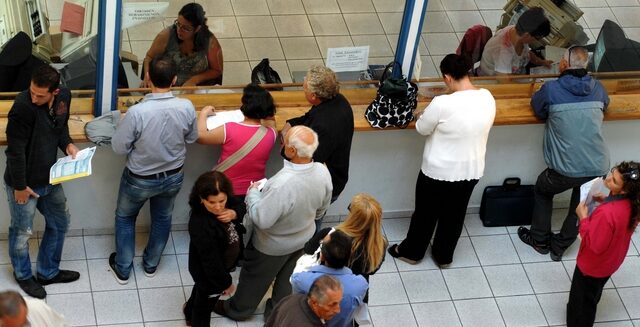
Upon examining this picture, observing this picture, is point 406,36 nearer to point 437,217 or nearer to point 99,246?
point 437,217

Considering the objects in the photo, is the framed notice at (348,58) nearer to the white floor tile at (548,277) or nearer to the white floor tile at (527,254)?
the white floor tile at (527,254)

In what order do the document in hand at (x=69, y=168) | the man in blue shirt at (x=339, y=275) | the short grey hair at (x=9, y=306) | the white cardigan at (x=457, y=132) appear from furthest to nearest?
the white cardigan at (x=457, y=132) → the document in hand at (x=69, y=168) → the man in blue shirt at (x=339, y=275) → the short grey hair at (x=9, y=306)

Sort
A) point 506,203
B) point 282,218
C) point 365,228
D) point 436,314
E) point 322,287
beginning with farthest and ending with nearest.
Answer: point 506,203, point 436,314, point 282,218, point 365,228, point 322,287

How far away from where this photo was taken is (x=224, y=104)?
19.8ft

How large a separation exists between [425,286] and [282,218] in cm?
145

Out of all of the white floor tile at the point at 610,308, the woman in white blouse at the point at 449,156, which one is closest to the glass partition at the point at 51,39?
the woman in white blouse at the point at 449,156

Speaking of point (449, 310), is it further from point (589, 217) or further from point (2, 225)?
point (2, 225)

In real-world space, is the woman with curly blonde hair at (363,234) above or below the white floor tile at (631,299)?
above

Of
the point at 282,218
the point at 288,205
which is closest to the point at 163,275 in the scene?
the point at 282,218

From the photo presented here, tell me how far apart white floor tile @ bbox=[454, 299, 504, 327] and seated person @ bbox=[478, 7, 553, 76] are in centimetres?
152

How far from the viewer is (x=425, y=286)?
6223 mm

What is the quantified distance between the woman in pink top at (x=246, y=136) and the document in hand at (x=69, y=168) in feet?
2.12

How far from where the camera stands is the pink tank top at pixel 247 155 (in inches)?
215

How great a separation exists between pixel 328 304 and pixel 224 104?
2.16 metres
